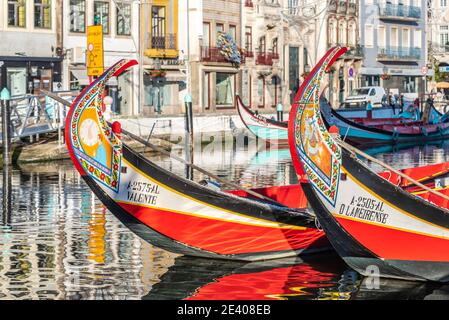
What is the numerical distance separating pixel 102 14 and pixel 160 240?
1468 inches

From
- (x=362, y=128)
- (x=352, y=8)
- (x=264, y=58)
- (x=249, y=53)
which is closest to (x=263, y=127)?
(x=362, y=128)

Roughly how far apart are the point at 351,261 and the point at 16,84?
114ft

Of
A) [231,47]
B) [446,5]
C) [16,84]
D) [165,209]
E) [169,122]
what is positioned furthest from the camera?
[446,5]

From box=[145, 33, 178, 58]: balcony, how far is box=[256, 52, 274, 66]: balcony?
8.47 meters

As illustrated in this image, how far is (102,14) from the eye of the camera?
2077 inches

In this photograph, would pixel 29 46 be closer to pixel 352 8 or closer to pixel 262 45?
pixel 262 45

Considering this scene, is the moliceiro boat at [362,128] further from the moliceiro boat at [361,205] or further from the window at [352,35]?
the moliceiro boat at [361,205]

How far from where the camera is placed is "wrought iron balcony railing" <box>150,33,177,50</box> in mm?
56219

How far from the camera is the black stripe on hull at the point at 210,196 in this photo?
1630 centimetres

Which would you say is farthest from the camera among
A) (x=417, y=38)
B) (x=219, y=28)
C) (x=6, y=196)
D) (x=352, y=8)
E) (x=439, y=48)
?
(x=439, y=48)

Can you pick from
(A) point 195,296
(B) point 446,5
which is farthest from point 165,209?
(B) point 446,5

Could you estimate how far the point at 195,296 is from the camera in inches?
566

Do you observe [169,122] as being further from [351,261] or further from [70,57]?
[351,261]

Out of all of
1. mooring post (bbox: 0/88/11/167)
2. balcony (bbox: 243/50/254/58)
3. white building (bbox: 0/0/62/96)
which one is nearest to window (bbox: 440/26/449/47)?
balcony (bbox: 243/50/254/58)
